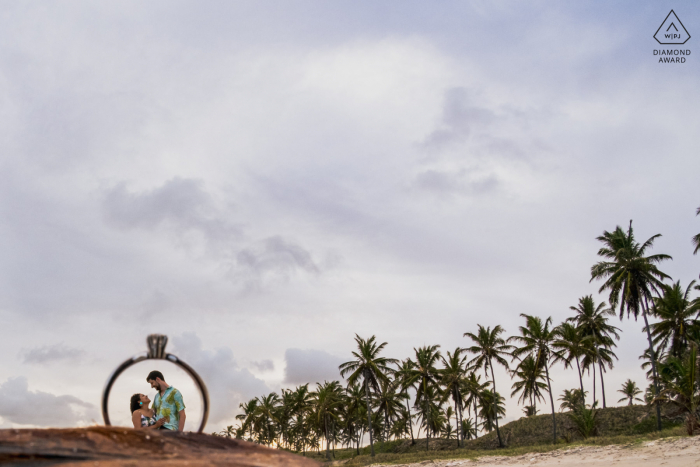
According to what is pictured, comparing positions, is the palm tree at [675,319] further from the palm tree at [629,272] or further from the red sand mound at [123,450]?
the red sand mound at [123,450]

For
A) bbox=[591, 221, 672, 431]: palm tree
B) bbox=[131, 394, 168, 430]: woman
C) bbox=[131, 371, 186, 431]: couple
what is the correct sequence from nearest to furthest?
bbox=[131, 394, 168, 430]: woman → bbox=[131, 371, 186, 431]: couple → bbox=[591, 221, 672, 431]: palm tree

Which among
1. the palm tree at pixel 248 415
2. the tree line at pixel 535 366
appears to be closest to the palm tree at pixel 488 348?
the tree line at pixel 535 366

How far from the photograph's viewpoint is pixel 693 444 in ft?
61.2

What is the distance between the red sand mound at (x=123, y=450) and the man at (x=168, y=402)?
3122 millimetres

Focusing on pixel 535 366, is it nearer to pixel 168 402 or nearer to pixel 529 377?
pixel 529 377

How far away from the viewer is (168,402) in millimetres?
4379

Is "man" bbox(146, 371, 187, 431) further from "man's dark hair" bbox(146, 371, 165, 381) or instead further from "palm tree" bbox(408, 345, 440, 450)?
"palm tree" bbox(408, 345, 440, 450)

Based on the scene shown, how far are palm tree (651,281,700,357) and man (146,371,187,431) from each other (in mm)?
45866

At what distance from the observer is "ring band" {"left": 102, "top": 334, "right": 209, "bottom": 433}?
1.80 m

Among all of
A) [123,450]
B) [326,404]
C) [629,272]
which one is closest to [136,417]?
[123,450]

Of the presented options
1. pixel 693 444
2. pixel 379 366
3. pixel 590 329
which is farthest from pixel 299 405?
pixel 693 444

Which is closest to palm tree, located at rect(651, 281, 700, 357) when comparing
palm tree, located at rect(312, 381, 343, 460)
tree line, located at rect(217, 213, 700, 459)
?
tree line, located at rect(217, 213, 700, 459)

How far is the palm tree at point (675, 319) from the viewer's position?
41.1 m

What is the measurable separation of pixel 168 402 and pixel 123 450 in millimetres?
3310
